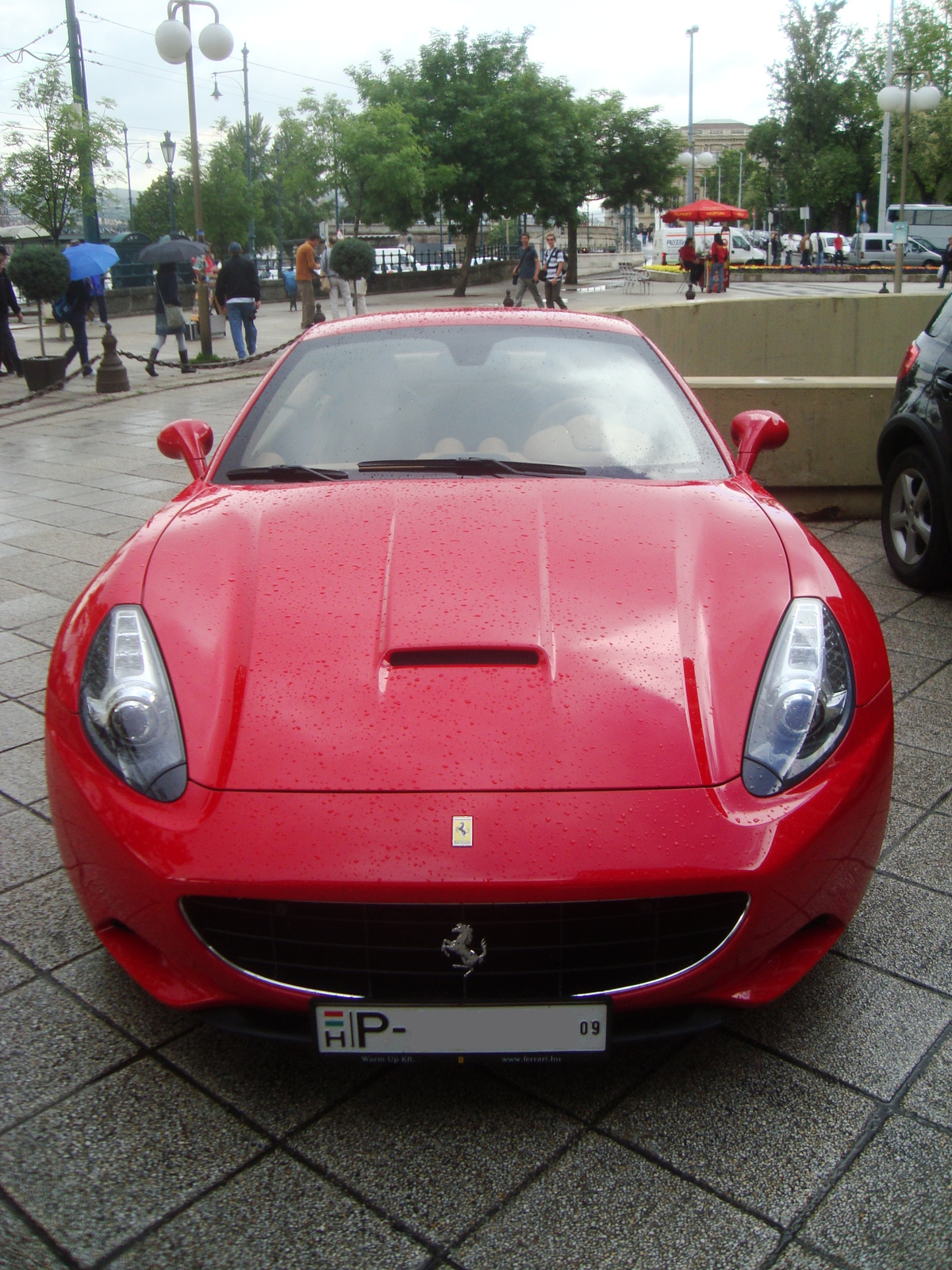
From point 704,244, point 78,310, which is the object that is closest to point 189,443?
point 78,310

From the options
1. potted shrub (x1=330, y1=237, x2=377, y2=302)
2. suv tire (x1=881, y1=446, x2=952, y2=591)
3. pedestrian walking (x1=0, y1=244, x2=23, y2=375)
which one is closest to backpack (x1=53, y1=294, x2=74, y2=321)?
pedestrian walking (x1=0, y1=244, x2=23, y2=375)

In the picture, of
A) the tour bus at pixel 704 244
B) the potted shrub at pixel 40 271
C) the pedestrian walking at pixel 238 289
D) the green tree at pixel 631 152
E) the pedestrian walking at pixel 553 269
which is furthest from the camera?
the tour bus at pixel 704 244

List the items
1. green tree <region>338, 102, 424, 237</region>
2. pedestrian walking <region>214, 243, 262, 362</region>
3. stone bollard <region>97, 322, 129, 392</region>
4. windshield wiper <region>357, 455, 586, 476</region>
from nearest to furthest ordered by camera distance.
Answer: windshield wiper <region>357, 455, 586, 476</region>
stone bollard <region>97, 322, 129, 392</region>
pedestrian walking <region>214, 243, 262, 362</region>
green tree <region>338, 102, 424, 237</region>

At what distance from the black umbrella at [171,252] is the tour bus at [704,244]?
108 feet

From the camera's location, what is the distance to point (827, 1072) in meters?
2.20

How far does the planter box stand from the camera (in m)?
14.2

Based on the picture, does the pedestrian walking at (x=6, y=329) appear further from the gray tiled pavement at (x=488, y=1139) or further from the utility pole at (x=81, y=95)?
the gray tiled pavement at (x=488, y=1139)

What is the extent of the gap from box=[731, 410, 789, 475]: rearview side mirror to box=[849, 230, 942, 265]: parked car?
45927 mm

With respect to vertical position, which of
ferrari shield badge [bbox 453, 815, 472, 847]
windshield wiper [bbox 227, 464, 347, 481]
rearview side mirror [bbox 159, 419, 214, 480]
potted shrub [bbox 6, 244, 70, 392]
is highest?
potted shrub [bbox 6, 244, 70, 392]

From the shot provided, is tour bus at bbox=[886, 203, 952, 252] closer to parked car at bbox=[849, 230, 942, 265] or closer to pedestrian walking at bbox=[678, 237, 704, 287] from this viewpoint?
parked car at bbox=[849, 230, 942, 265]

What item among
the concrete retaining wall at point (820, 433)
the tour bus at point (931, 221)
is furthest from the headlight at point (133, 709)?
the tour bus at point (931, 221)

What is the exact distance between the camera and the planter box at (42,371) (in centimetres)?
1420

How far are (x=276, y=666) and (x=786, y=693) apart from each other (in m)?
0.98

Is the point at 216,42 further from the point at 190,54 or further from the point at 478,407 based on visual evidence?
the point at 478,407
